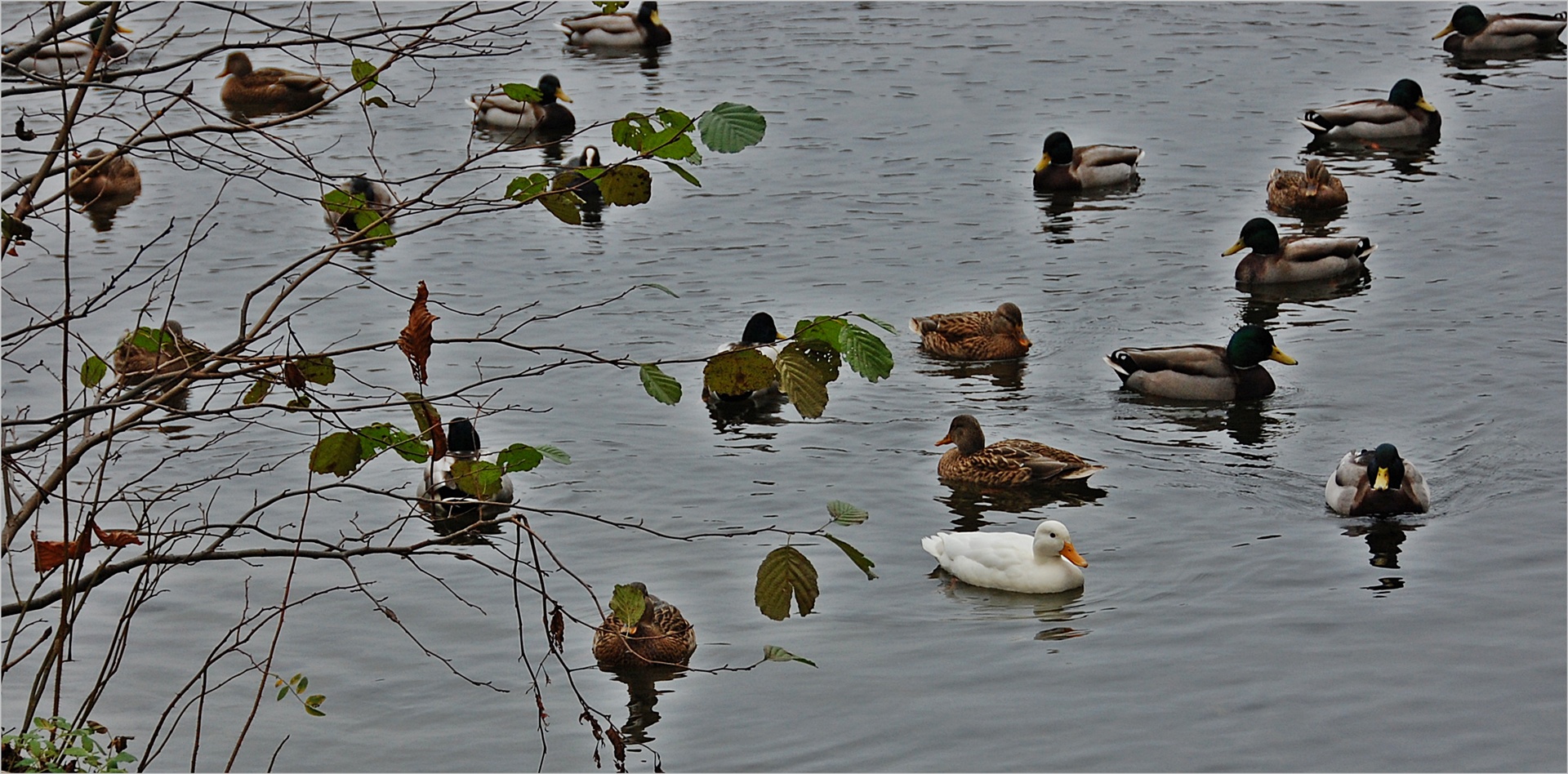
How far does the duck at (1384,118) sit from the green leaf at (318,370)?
1832cm

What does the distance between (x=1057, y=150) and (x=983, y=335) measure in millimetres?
6093

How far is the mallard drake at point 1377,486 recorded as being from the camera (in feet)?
35.1

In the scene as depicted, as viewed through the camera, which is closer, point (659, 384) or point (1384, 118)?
point (659, 384)

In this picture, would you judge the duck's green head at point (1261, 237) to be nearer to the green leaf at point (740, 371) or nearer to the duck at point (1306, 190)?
the duck at point (1306, 190)

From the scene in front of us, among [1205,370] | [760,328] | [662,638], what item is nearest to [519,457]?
[662,638]

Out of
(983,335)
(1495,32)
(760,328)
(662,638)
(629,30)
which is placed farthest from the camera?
(629,30)

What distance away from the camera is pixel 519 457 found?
4.21 meters

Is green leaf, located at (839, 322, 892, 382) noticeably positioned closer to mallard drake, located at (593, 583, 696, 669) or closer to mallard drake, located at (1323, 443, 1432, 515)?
mallard drake, located at (593, 583, 696, 669)

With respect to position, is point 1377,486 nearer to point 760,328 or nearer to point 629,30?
point 760,328

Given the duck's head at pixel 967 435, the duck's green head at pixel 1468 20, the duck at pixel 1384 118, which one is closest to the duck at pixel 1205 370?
the duck's head at pixel 967 435

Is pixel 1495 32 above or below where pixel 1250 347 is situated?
above

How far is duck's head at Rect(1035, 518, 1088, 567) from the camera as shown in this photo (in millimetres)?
9984

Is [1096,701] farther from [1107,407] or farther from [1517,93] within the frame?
[1517,93]

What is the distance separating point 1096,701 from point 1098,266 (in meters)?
8.69
